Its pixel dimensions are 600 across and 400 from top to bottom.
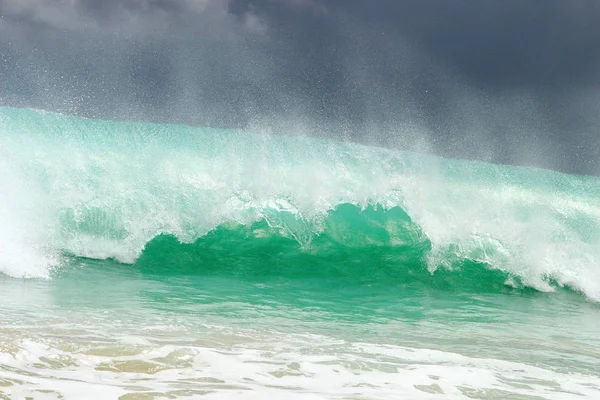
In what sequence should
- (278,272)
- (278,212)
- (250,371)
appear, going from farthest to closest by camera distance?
(278,212), (278,272), (250,371)

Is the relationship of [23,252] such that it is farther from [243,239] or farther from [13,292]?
[243,239]

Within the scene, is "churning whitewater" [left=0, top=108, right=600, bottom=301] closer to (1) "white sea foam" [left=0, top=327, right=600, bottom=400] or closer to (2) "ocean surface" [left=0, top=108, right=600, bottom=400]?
(2) "ocean surface" [left=0, top=108, right=600, bottom=400]

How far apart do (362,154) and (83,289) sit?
5723 mm

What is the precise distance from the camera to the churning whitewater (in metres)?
9.39

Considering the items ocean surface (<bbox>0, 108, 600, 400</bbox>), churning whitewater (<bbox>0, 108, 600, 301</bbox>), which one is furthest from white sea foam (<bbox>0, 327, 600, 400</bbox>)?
churning whitewater (<bbox>0, 108, 600, 301</bbox>)

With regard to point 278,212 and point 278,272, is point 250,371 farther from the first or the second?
point 278,212

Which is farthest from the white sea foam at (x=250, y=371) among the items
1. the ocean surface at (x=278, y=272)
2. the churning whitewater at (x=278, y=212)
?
the churning whitewater at (x=278, y=212)

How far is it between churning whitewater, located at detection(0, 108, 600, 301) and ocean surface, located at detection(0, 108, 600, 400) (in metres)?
0.03

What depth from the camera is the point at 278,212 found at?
10.6 m

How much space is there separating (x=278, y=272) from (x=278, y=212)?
5.00 ft

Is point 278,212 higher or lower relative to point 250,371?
higher

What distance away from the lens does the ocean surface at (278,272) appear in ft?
13.2

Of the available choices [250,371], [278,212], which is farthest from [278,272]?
[250,371]

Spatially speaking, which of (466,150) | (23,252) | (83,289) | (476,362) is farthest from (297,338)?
(466,150)
